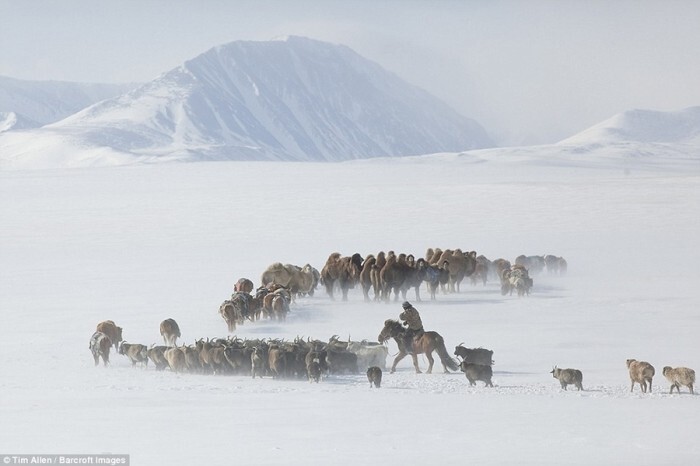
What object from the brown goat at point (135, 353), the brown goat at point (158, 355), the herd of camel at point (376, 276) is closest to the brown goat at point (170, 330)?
the brown goat at point (135, 353)

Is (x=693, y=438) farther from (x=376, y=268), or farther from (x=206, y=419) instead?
(x=376, y=268)

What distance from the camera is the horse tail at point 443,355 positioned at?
16.2m

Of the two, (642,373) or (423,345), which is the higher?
(423,345)

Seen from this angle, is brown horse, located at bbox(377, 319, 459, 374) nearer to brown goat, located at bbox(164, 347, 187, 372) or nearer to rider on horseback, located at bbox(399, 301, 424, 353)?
rider on horseback, located at bbox(399, 301, 424, 353)

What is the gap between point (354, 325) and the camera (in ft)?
70.1

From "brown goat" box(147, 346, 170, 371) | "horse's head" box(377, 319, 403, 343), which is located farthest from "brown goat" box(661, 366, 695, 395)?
"brown goat" box(147, 346, 170, 371)

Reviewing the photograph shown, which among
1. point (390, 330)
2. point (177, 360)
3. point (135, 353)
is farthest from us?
point (135, 353)

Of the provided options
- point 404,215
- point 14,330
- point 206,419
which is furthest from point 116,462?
point 404,215

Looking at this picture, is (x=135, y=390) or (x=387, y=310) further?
(x=387, y=310)

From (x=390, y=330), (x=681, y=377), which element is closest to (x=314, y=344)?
(x=390, y=330)

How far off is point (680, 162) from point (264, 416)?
507ft

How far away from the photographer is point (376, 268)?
25.6 m

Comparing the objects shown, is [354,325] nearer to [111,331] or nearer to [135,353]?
[111,331]

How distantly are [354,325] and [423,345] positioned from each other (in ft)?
16.9
